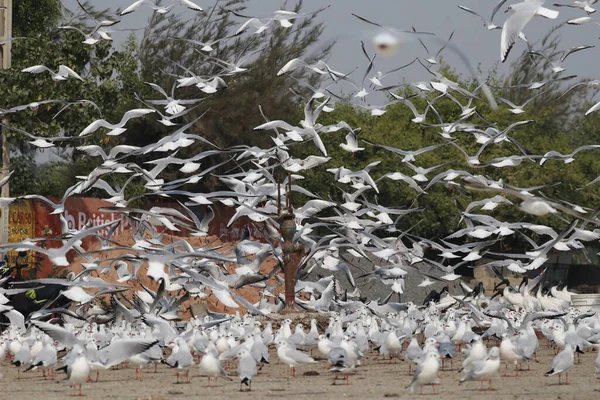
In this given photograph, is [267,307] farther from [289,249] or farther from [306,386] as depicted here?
[306,386]

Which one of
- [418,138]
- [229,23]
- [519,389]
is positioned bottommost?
[519,389]

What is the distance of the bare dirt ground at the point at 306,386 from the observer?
43.7ft

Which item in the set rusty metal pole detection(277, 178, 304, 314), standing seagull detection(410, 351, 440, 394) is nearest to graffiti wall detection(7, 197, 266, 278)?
rusty metal pole detection(277, 178, 304, 314)

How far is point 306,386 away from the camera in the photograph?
14.4m

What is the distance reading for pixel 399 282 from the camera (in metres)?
24.5

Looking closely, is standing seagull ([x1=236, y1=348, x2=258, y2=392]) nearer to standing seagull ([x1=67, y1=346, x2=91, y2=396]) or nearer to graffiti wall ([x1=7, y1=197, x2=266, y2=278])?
standing seagull ([x1=67, y1=346, x2=91, y2=396])

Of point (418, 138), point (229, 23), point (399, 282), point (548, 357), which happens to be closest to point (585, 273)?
point (418, 138)

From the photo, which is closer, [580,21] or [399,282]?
[580,21]

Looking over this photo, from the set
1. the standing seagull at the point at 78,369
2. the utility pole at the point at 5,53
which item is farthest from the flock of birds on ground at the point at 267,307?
the utility pole at the point at 5,53

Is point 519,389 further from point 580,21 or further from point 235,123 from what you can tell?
point 235,123

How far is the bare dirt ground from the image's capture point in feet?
43.7

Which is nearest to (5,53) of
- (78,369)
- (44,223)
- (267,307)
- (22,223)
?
(22,223)

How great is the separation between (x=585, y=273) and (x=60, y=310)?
29375mm

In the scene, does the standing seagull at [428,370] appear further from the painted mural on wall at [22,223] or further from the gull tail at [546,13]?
the painted mural on wall at [22,223]
